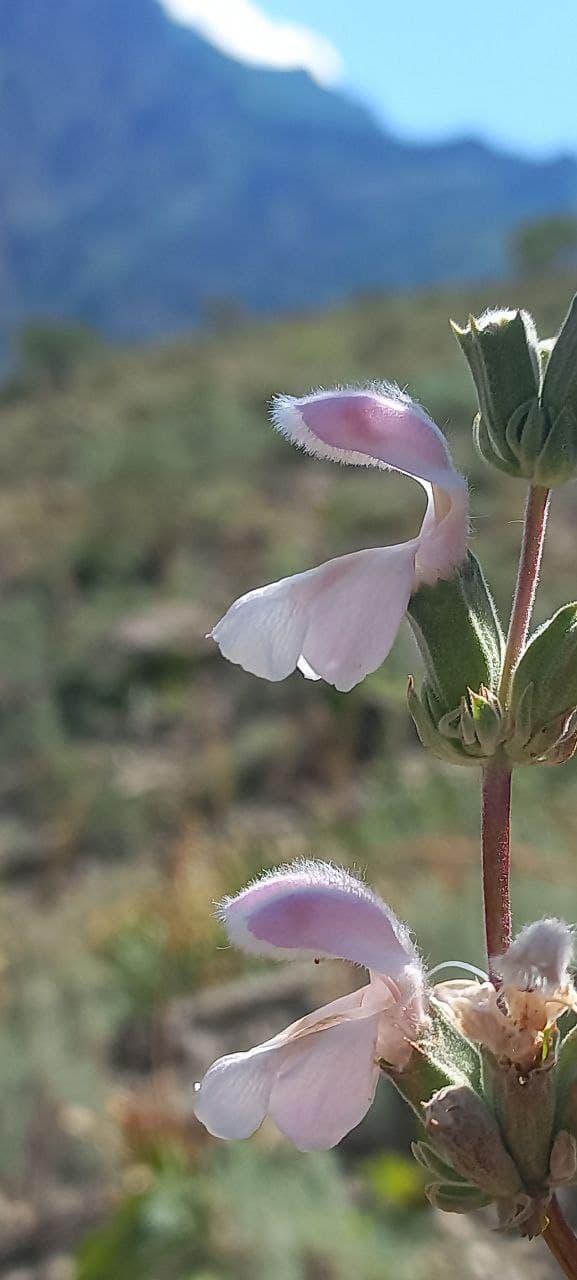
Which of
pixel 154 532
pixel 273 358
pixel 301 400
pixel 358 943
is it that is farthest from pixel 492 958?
pixel 273 358

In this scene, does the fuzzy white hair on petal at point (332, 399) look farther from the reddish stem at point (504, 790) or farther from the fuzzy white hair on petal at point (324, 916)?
the fuzzy white hair on petal at point (324, 916)

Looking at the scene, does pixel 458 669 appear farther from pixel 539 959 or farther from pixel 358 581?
pixel 539 959

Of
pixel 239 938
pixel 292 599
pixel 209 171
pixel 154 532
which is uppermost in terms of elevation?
pixel 209 171

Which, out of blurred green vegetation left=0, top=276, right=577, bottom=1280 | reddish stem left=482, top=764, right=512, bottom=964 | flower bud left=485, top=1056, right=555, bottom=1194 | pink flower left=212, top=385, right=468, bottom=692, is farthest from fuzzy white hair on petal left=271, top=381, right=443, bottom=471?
flower bud left=485, top=1056, right=555, bottom=1194

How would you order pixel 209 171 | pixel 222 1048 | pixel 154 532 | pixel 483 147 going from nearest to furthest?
pixel 222 1048
pixel 154 532
pixel 209 171
pixel 483 147

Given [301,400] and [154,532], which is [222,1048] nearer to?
[301,400]

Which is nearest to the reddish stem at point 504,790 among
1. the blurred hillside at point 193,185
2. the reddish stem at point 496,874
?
the reddish stem at point 496,874
